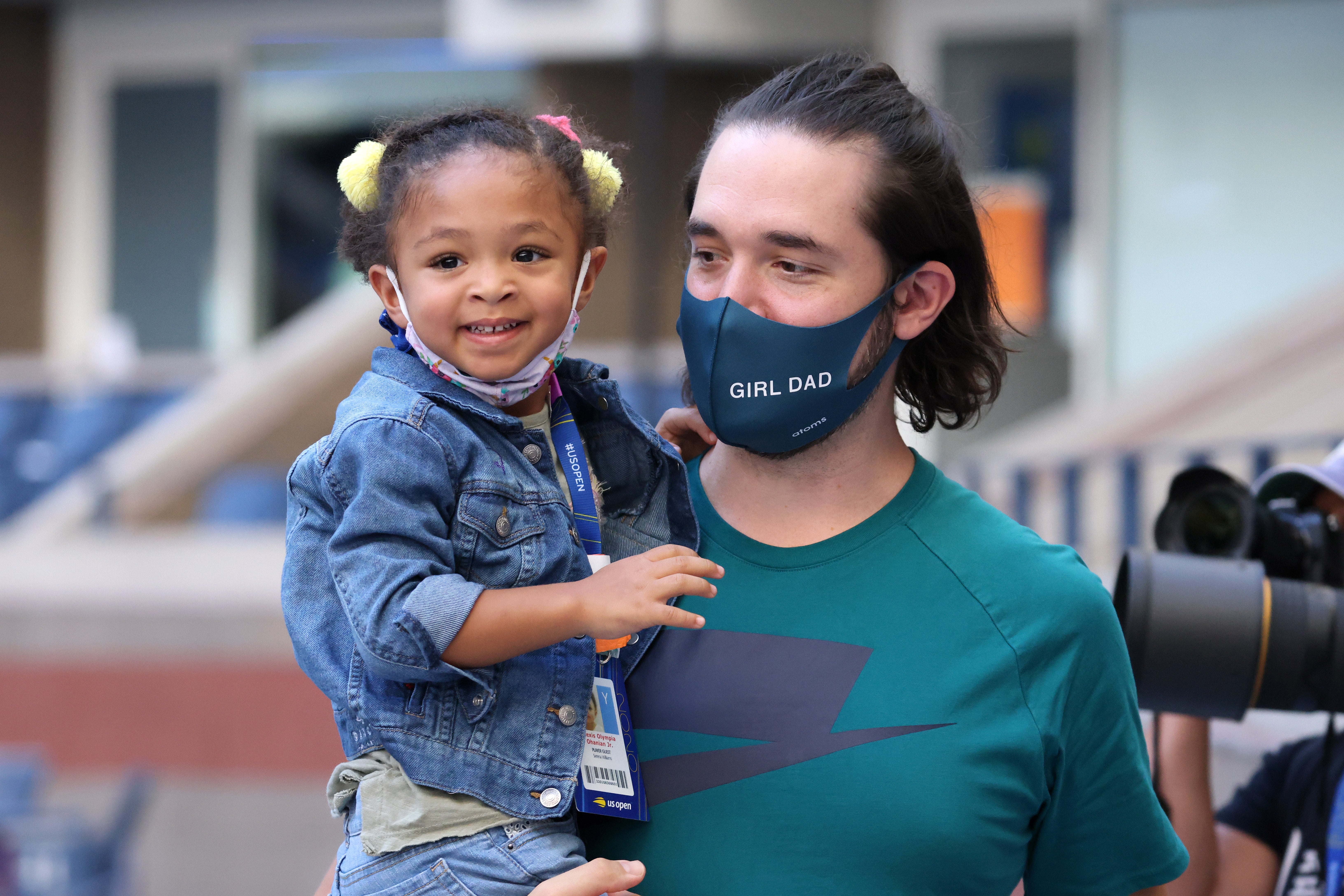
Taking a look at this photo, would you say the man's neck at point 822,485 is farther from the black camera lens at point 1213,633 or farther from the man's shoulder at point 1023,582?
the black camera lens at point 1213,633

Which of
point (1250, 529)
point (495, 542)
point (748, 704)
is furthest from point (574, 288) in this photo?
point (1250, 529)

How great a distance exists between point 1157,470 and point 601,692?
6.58 metres

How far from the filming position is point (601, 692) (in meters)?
1.80

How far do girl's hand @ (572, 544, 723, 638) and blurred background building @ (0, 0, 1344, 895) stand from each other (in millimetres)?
3776

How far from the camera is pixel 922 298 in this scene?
196 centimetres

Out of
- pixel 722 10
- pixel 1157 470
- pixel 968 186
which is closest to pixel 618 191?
pixel 968 186

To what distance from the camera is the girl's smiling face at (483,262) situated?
174 cm

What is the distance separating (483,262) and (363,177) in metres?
0.24

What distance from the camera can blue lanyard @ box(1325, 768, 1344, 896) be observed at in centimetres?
225

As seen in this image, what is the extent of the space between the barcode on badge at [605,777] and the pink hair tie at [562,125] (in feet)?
2.68

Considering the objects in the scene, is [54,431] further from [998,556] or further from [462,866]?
[998,556]

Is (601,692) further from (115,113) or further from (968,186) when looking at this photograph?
(115,113)

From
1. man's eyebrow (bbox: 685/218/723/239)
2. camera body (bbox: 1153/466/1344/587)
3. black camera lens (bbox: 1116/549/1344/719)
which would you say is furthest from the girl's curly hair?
Answer: camera body (bbox: 1153/466/1344/587)

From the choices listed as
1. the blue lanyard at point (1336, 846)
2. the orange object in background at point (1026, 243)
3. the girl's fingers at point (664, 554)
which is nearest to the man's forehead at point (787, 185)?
the girl's fingers at point (664, 554)
